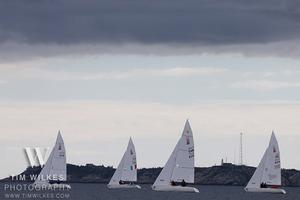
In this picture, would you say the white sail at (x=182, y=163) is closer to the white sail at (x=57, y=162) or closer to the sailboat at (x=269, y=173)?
the sailboat at (x=269, y=173)

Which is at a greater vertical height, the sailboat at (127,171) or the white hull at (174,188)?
the sailboat at (127,171)

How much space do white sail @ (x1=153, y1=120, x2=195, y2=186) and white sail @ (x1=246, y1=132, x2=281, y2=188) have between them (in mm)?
26336

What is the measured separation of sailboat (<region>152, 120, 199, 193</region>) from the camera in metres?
135

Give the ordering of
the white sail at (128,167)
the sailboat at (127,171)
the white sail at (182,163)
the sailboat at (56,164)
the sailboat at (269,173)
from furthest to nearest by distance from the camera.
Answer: the sailboat at (127,171), the white sail at (128,167), the sailboat at (56,164), the sailboat at (269,173), the white sail at (182,163)

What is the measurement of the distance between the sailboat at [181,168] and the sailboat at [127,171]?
41.9 m

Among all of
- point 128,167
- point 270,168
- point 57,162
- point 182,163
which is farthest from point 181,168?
point 128,167

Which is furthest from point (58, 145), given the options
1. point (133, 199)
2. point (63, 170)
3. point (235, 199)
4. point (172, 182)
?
point (235, 199)

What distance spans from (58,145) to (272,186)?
123ft

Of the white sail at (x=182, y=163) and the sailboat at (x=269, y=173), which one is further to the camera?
the sailboat at (x=269, y=173)

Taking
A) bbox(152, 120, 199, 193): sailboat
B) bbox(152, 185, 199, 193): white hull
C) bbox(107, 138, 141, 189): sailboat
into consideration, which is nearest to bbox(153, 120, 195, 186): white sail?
bbox(152, 120, 199, 193): sailboat

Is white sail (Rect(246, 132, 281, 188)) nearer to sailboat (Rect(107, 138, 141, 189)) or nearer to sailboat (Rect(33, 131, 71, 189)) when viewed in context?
sailboat (Rect(107, 138, 141, 189))

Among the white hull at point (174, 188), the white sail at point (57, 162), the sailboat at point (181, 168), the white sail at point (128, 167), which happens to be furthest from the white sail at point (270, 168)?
the white sail at point (57, 162)

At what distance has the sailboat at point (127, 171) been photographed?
18325 cm

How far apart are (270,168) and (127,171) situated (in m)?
34.2
